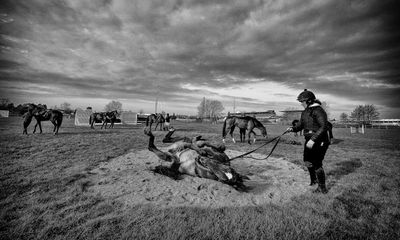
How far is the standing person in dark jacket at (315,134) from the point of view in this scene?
13.5 ft

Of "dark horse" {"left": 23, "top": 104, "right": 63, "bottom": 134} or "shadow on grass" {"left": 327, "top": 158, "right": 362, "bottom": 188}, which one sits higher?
"dark horse" {"left": 23, "top": 104, "right": 63, "bottom": 134}

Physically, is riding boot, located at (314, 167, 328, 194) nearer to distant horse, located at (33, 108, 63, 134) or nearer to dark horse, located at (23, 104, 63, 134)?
dark horse, located at (23, 104, 63, 134)

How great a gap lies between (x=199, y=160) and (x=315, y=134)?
9.22 feet

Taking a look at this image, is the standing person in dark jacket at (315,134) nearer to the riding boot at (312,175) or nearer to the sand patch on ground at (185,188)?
the riding boot at (312,175)

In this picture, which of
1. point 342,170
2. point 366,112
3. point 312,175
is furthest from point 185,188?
point 366,112

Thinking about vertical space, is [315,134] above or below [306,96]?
below

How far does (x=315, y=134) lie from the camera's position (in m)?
4.05

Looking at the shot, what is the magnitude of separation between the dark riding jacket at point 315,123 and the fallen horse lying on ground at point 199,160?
1991 mm

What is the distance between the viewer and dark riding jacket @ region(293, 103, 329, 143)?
4056 mm

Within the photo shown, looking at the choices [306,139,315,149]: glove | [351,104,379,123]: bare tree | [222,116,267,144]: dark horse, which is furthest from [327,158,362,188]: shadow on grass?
[351,104,379,123]: bare tree

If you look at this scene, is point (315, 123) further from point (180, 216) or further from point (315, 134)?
point (180, 216)

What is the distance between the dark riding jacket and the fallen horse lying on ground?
1991mm

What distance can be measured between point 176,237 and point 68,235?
1.45 m

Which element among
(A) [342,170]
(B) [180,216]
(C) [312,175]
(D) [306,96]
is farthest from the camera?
(A) [342,170]
